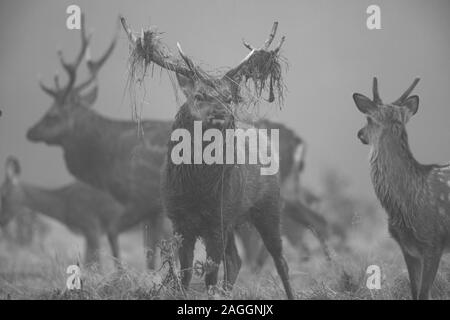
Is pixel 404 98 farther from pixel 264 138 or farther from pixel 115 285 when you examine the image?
pixel 115 285

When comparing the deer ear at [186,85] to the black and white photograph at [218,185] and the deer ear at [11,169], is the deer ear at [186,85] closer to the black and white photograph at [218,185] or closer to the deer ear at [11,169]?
the black and white photograph at [218,185]

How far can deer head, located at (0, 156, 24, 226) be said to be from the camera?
11508mm

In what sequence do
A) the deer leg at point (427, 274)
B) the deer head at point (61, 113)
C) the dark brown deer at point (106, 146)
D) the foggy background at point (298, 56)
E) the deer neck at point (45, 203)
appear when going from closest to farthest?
the deer leg at point (427, 274) → the dark brown deer at point (106, 146) → the deer head at point (61, 113) → the foggy background at point (298, 56) → the deer neck at point (45, 203)

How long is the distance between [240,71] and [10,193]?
634cm

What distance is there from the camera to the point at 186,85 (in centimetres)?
662

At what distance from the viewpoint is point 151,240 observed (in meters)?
10.5

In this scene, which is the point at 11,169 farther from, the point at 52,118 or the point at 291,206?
the point at 291,206

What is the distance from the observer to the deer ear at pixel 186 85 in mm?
6543

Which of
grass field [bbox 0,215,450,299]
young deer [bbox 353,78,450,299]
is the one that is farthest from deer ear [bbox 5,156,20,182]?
young deer [bbox 353,78,450,299]

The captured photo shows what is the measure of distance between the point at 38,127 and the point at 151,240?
2.32m

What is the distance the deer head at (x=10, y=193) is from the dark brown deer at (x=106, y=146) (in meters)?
0.88

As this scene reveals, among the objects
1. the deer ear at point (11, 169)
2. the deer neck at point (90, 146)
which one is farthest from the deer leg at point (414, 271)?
the deer ear at point (11, 169)

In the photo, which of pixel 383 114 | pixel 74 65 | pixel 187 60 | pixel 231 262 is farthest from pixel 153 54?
pixel 74 65

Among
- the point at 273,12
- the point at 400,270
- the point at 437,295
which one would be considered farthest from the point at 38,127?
the point at 437,295
